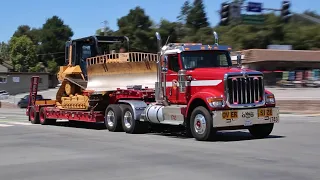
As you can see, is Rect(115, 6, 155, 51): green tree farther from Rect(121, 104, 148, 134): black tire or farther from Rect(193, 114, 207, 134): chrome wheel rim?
Rect(193, 114, 207, 134): chrome wheel rim

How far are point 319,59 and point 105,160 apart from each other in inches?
1796

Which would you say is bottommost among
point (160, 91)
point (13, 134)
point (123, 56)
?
point (13, 134)

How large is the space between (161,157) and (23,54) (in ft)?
321

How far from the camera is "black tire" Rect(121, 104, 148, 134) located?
17.7m

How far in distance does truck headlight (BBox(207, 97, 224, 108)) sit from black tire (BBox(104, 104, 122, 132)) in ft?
16.6

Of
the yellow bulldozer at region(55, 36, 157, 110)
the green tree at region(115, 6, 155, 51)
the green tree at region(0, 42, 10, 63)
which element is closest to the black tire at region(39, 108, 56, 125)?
the yellow bulldozer at region(55, 36, 157, 110)

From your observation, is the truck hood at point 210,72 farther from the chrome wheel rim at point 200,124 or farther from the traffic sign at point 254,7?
the traffic sign at point 254,7

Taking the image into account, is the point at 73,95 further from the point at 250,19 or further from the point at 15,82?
the point at 15,82

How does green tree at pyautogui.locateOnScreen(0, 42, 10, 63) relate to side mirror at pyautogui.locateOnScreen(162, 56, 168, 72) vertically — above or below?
above

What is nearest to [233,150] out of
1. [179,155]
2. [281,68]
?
[179,155]

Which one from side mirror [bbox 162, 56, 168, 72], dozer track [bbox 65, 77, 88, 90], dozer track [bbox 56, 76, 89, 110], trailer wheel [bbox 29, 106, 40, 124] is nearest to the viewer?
side mirror [bbox 162, 56, 168, 72]

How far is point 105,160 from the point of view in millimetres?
11461

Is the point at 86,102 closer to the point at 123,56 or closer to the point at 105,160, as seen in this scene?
the point at 123,56

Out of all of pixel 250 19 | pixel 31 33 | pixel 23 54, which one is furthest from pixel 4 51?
pixel 250 19
